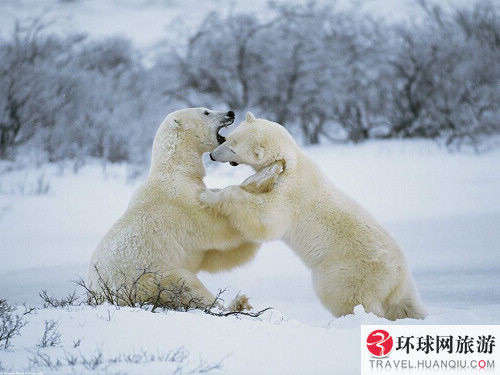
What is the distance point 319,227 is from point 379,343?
3.77 ft

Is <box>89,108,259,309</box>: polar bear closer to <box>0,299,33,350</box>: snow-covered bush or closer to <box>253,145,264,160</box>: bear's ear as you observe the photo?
<box>253,145,264,160</box>: bear's ear

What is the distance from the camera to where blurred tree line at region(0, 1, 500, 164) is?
1355 centimetres

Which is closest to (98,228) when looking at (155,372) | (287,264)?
(287,264)

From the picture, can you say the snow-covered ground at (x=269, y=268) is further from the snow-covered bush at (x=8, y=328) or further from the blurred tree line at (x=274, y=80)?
the blurred tree line at (x=274, y=80)

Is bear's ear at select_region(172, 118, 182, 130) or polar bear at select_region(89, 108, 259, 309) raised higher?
bear's ear at select_region(172, 118, 182, 130)

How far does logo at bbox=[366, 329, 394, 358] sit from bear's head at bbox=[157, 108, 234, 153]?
1.96 m

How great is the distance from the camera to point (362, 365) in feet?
9.48

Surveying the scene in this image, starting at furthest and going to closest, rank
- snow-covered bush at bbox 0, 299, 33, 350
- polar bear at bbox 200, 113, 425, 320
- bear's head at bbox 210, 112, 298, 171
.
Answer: bear's head at bbox 210, 112, 298, 171 < polar bear at bbox 200, 113, 425, 320 < snow-covered bush at bbox 0, 299, 33, 350

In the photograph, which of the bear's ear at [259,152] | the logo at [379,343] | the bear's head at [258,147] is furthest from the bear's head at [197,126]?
the logo at [379,343]

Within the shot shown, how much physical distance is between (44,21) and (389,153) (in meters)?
8.22

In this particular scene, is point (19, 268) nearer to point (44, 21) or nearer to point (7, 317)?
point (7, 317)

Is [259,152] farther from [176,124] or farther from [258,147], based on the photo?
[176,124]

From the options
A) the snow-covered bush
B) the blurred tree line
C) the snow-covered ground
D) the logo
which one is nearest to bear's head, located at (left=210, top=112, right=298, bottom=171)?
the snow-covered ground

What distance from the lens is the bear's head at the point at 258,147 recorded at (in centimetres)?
445
